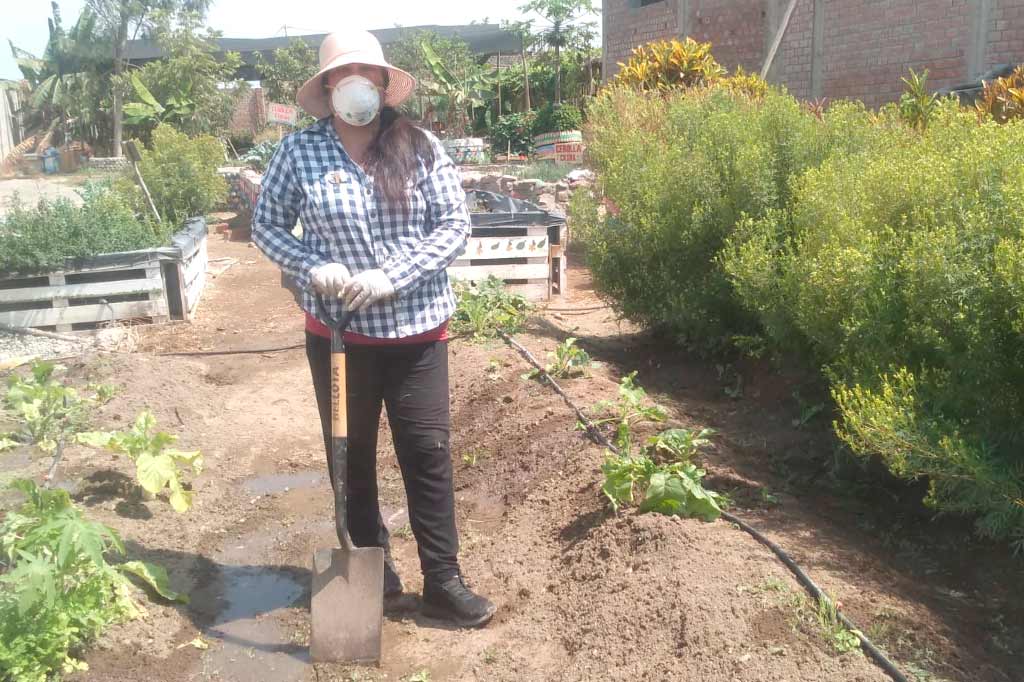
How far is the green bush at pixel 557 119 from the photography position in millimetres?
24531

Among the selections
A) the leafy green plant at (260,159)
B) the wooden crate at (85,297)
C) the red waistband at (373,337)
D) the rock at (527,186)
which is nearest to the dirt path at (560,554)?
the red waistband at (373,337)

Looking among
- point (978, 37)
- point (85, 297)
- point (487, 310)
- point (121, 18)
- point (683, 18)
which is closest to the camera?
point (487, 310)

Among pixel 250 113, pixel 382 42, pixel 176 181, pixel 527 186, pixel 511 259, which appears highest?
pixel 382 42

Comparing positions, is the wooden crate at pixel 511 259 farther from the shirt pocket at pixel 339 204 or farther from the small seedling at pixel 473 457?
the shirt pocket at pixel 339 204

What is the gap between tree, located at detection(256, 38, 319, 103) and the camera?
3238 centimetres

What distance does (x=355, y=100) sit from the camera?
322cm

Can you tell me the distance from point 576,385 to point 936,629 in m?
2.91

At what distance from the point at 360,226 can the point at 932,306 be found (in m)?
2.09

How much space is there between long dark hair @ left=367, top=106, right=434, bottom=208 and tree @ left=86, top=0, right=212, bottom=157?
30918 mm

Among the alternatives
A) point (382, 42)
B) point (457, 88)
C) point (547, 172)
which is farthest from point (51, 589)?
point (382, 42)

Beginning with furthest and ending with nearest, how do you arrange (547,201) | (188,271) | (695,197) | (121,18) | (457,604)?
(121,18), (547,201), (188,271), (695,197), (457,604)

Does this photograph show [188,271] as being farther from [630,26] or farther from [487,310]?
[630,26]

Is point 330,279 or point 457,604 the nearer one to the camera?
point 330,279

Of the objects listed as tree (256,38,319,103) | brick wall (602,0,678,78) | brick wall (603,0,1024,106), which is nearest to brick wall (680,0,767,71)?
brick wall (603,0,1024,106)
